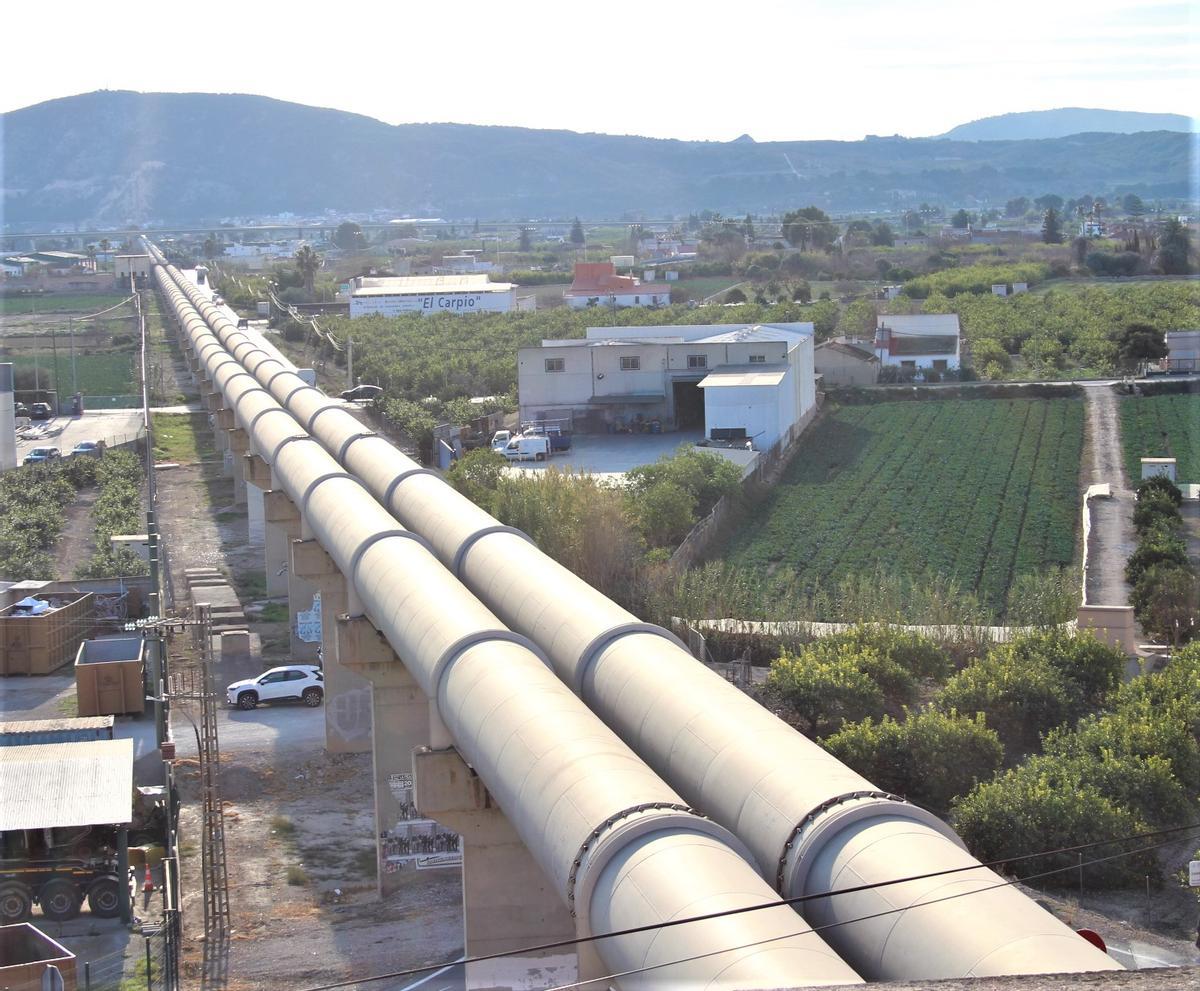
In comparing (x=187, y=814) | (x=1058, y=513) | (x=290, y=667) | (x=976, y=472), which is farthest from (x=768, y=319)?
(x=187, y=814)

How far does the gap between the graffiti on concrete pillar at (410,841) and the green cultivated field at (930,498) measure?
878cm

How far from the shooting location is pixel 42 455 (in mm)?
31922

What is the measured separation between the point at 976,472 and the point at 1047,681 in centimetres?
1665

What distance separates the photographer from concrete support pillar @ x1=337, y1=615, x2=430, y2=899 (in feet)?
38.7

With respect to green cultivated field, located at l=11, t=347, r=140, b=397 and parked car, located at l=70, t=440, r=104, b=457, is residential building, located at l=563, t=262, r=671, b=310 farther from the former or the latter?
parked car, located at l=70, t=440, r=104, b=457

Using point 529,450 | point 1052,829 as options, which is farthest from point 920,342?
point 1052,829

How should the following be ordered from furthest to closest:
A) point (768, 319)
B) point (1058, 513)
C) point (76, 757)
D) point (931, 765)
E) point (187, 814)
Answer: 1. point (768, 319)
2. point (1058, 513)
3. point (187, 814)
4. point (931, 765)
5. point (76, 757)

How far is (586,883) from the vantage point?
244 inches

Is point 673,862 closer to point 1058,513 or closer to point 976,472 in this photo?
point 1058,513

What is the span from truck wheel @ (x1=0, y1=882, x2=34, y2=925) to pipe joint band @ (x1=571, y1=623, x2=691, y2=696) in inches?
166

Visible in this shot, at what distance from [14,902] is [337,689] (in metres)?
4.52

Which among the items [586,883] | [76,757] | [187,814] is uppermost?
[586,883]

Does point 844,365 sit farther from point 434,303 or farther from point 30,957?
point 30,957

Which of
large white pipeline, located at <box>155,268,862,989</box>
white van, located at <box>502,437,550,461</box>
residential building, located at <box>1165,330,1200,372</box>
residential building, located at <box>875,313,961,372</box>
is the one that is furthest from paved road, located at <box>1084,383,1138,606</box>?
large white pipeline, located at <box>155,268,862,989</box>
